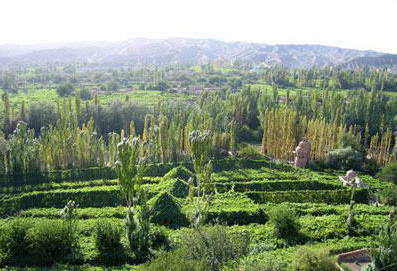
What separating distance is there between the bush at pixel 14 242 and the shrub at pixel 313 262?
63.9 feet

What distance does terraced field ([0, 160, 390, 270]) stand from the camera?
29.5 m

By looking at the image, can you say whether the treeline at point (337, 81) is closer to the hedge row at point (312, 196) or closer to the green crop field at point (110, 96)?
the green crop field at point (110, 96)

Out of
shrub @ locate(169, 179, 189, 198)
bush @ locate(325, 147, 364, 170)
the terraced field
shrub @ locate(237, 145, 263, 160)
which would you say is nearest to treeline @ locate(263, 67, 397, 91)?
bush @ locate(325, 147, 364, 170)

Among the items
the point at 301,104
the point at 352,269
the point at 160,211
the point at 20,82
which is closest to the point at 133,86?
the point at 20,82

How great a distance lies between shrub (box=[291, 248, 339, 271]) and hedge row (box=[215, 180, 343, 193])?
18.9m

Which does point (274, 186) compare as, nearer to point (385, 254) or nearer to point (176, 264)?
point (385, 254)

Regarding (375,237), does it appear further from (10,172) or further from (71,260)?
(10,172)

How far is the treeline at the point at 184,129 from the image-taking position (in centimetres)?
4981

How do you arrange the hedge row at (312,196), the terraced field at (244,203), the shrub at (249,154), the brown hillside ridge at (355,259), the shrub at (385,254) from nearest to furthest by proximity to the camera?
the shrub at (385,254)
the brown hillside ridge at (355,259)
the terraced field at (244,203)
the hedge row at (312,196)
the shrub at (249,154)

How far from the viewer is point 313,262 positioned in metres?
23.0

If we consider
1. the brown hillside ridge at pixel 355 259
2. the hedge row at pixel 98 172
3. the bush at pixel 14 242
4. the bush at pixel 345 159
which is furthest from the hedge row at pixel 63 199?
the bush at pixel 345 159

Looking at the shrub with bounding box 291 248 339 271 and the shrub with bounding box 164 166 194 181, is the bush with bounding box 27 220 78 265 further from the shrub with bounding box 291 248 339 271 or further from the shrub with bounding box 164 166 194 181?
the shrub with bounding box 164 166 194 181

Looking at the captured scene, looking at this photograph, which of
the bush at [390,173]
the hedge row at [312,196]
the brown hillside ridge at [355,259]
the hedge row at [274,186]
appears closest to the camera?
the brown hillside ridge at [355,259]

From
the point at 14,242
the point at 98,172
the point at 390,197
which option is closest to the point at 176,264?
the point at 14,242
